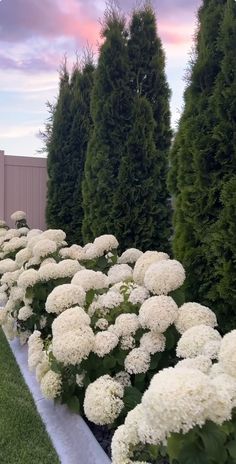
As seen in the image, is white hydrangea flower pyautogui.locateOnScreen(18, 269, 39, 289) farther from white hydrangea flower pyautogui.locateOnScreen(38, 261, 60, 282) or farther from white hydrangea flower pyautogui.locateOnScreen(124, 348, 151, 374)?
white hydrangea flower pyautogui.locateOnScreen(124, 348, 151, 374)

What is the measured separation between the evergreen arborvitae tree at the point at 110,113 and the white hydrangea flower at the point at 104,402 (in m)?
2.90

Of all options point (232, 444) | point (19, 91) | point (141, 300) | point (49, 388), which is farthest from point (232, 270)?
point (19, 91)

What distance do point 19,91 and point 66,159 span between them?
126 centimetres

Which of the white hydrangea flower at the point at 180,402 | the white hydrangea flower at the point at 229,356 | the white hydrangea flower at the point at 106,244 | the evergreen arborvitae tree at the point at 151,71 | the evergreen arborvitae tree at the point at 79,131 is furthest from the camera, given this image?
the evergreen arborvitae tree at the point at 79,131

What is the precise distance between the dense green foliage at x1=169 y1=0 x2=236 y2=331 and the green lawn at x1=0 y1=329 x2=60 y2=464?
130 cm

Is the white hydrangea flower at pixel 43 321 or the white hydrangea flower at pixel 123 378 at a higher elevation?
the white hydrangea flower at pixel 123 378

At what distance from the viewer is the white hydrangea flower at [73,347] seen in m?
2.20

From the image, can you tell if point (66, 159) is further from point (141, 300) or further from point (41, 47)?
point (141, 300)

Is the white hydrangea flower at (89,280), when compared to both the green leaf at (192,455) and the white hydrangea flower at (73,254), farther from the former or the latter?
the green leaf at (192,455)

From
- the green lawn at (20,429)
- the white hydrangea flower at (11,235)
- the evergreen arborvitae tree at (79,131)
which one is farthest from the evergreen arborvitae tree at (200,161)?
the evergreen arborvitae tree at (79,131)

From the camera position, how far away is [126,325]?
2.38 metres

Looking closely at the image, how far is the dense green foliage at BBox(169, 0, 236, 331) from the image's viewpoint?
9.61 feet

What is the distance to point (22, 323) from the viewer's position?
371 cm

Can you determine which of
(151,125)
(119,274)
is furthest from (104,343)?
(151,125)
